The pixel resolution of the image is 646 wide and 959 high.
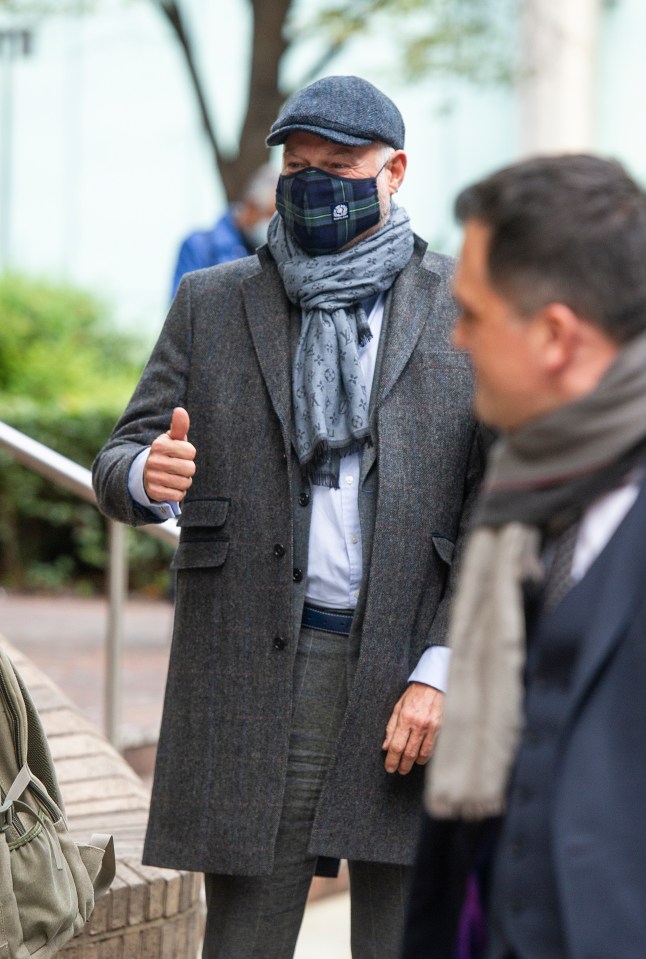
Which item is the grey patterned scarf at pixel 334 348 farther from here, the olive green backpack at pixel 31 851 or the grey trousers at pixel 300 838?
the olive green backpack at pixel 31 851

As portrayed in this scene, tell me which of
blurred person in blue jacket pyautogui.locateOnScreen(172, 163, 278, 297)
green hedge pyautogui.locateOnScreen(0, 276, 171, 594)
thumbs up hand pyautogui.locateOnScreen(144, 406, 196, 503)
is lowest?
green hedge pyautogui.locateOnScreen(0, 276, 171, 594)

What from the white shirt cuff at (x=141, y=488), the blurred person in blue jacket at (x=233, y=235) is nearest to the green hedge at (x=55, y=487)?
the blurred person in blue jacket at (x=233, y=235)

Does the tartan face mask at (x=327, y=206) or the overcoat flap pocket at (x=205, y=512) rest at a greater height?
the tartan face mask at (x=327, y=206)

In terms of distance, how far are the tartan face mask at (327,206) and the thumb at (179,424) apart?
0.44 m

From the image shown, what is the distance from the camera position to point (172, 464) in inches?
97.1

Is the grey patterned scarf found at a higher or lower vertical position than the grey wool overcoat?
higher

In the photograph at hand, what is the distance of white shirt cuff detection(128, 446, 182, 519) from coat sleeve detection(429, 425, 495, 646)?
0.51m

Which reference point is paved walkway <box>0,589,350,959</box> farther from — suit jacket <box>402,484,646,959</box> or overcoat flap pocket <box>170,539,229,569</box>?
suit jacket <box>402,484,646,959</box>

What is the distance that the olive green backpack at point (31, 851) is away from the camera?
2.63 meters

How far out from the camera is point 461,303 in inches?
64.7

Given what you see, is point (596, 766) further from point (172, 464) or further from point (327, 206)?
point (327, 206)

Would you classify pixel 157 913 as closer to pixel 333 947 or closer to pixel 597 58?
pixel 333 947

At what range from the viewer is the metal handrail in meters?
4.13

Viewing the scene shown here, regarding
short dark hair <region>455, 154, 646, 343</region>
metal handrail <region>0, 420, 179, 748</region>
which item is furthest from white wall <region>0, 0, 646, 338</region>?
short dark hair <region>455, 154, 646, 343</region>
